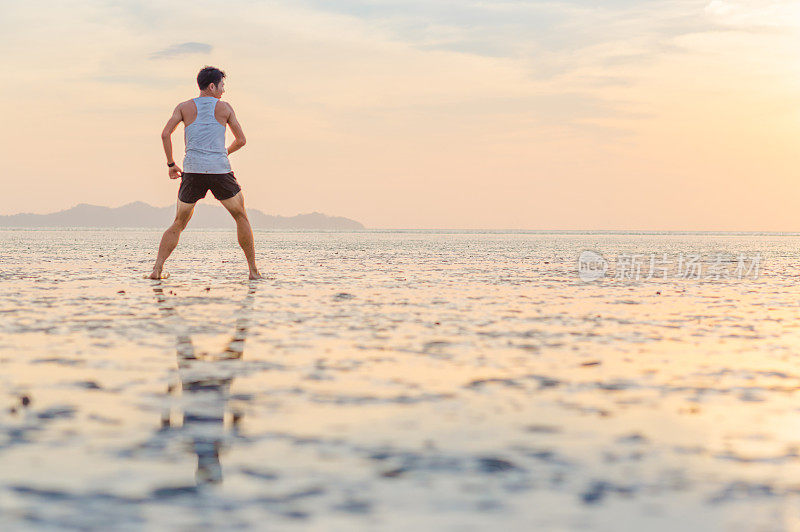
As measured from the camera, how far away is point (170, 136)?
1213cm

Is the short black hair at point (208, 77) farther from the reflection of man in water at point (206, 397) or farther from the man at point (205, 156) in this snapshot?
the reflection of man in water at point (206, 397)

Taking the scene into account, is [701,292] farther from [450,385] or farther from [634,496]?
[634,496]

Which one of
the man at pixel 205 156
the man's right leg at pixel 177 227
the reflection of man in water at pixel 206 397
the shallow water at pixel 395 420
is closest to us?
the shallow water at pixel 395 420

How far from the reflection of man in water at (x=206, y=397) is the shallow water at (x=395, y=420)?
0.06 ft

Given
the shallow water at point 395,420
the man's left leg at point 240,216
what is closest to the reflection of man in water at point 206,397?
the shallow water at point 395,420

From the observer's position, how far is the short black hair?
12.0 meters

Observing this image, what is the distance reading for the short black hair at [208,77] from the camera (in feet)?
39.5

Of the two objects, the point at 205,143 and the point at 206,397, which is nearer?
the point at 206,397

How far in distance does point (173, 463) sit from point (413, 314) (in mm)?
5193

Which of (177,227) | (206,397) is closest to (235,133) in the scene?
(177,227)

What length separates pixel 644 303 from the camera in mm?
9688

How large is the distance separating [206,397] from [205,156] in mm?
8207

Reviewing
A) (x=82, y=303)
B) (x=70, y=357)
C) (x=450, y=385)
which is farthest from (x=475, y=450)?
(x=82, y=303)

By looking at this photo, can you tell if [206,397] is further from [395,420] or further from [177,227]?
[177,227]
